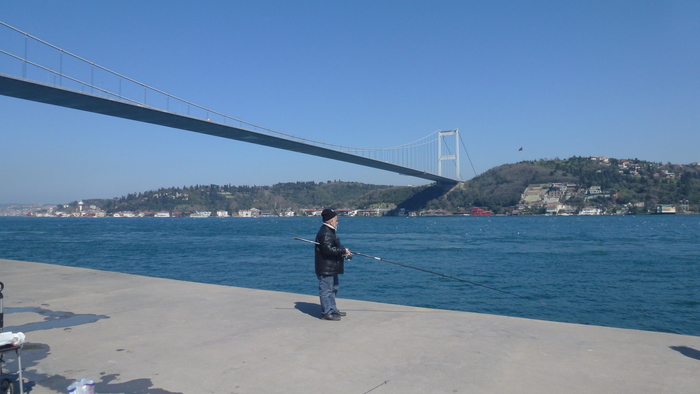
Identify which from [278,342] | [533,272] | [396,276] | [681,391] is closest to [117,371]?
[278,342]

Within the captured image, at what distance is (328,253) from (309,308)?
0.68 meters

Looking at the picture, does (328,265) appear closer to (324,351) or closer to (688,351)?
(324,351)

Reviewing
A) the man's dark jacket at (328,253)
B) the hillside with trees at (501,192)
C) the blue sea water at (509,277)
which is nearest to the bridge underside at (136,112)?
the blue sea water at (509,277)

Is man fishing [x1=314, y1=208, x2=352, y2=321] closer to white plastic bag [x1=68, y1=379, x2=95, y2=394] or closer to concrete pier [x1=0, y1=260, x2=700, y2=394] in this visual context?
concrete pier [x1=0, y1=260, x2=700, y2=394]

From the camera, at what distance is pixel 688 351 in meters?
2.93

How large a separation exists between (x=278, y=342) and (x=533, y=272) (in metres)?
13.3

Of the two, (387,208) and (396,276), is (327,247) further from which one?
(387,208)

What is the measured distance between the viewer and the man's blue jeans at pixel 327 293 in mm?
3891

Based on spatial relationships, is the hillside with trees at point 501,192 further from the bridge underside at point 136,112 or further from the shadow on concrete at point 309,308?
the shadow on concrete at point 309,308

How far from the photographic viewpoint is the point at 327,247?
3971 millimetres

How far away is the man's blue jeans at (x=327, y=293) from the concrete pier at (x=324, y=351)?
4.3 inches

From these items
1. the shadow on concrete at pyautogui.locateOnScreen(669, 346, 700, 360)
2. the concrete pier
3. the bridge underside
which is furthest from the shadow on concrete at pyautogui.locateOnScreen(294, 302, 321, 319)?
the bridge underside

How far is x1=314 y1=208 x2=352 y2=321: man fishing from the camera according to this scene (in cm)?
390

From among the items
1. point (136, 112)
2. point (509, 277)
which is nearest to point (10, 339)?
point (509, 277)
